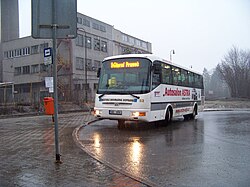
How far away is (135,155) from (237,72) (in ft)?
296

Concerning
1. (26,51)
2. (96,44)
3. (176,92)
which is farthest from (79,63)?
(176,92)

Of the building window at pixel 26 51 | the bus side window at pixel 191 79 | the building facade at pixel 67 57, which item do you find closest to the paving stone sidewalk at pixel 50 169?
the bus side window at pixel 191 79

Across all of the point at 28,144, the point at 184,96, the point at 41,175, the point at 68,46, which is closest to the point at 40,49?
the point at 68,46

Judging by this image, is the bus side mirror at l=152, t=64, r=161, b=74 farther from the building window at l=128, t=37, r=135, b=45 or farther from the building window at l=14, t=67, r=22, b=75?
the building window at l=128, t=37, r=135, b=45

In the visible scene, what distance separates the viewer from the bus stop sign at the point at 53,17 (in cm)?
697

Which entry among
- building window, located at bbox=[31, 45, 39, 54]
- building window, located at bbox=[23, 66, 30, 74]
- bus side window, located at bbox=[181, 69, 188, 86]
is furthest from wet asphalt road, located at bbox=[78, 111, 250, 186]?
building window, located at bbox=[23, 66, 30, 74]

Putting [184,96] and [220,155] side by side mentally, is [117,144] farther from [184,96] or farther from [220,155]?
[184,96]

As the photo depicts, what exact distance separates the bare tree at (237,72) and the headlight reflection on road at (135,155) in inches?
3339

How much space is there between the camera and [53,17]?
7078 mm

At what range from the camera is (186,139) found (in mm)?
11133

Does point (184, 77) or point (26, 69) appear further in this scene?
point (26, 69)

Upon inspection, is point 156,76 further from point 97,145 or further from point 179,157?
point 179,157

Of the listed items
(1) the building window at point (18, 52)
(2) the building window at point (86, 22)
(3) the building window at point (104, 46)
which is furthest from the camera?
(3) the building window at point (104, 46)

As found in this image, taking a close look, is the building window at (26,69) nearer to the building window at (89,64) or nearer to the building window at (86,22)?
the building window at (89,64)
